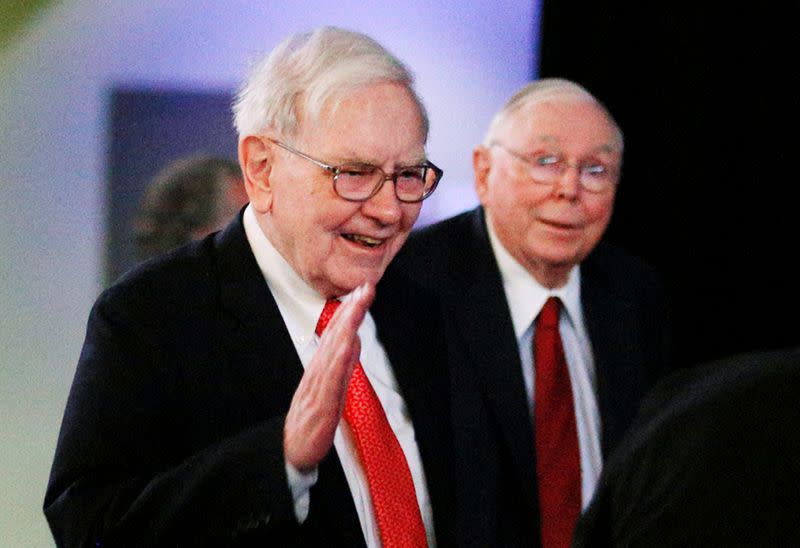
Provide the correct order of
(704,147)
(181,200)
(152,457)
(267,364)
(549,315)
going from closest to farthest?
1. (152,457)
2. (267,364)
3. (549,315)
4. (181,200)
5. (704,147)

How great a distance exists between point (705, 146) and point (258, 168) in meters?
2.37

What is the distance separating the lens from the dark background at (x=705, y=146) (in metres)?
3.72

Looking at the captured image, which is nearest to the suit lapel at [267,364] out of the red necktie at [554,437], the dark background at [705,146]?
the red necktie at [554,437]

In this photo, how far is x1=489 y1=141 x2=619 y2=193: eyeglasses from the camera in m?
2.64

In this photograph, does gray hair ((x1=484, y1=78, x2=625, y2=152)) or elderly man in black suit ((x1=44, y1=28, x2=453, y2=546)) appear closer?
elderly man in black suit ((x1=44, y1=28, x2=453, y2=546))

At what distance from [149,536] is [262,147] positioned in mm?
598

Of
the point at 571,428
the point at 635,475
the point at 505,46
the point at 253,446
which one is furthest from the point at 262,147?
the point at 505,46

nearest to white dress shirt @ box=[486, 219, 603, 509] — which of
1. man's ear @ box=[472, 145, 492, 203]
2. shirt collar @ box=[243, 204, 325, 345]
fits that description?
man's ear @ box=[472, 145, 492, 203]

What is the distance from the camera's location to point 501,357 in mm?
2434

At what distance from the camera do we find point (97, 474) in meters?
1.60

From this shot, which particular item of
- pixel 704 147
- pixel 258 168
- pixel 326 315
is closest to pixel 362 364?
pixel 326 315

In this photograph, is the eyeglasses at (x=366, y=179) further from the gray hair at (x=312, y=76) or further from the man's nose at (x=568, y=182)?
the man's nose at (x=568, y=182)

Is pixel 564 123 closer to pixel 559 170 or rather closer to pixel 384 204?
pixel 559 170

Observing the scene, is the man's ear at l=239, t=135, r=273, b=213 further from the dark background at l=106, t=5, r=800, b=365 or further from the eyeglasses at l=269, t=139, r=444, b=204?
the dark background at l=106, t=5, r=800, b=365
